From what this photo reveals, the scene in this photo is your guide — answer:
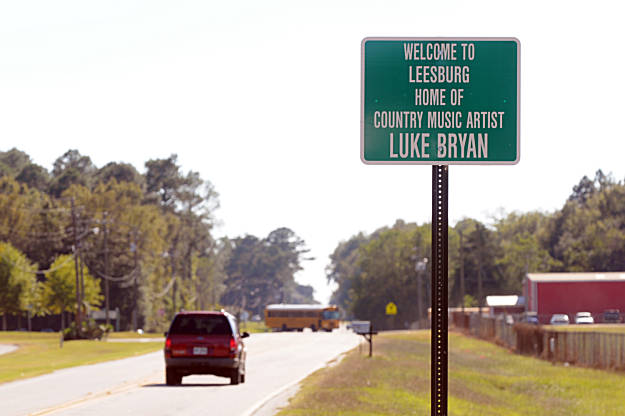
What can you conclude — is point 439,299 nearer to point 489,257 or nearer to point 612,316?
point 612,316

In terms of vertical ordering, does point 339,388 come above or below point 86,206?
below

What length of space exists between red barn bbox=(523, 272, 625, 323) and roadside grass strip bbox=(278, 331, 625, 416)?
44.9 metres

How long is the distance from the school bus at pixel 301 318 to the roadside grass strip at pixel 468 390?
72284 millimetres

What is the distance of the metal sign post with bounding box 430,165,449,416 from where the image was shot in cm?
1008

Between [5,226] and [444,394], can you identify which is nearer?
[444,394]

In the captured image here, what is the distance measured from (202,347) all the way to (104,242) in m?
71.6

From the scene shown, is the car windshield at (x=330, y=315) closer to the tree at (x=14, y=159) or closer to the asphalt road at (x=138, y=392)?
the tree at (x=14, y=159)

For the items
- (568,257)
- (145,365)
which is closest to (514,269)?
(568,257)

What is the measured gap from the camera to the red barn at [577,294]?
92812 millimetres

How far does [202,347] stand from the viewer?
2875cm

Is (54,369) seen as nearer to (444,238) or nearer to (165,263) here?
(444,238)

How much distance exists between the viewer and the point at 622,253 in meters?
143

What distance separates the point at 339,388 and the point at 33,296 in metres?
83.8

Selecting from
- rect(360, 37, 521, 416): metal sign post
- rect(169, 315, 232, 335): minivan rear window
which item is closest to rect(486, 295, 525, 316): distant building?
rect(169, 315, 232, 335): minivan rear window
